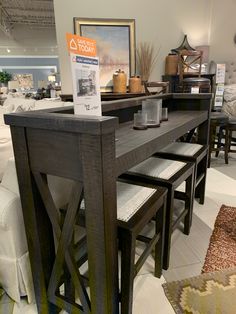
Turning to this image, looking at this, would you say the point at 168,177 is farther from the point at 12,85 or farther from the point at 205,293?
the point at 12,85

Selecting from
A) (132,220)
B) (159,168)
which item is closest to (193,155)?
(159,168)

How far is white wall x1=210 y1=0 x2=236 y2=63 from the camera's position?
4535 millimetres

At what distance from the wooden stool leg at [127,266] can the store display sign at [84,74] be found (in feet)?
Answer: 1.84

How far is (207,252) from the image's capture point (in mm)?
1747

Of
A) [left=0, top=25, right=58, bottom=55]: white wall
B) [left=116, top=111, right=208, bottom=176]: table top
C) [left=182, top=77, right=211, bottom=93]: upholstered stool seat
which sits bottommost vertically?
[left=116, top=111, right=208, bottom=176]: table top

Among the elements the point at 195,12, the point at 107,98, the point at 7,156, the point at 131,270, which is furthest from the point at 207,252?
the point at 195,12

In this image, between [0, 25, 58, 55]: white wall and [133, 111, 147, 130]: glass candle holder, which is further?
[0, 25, 58, 55]: white wall

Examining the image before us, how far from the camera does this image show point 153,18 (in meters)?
4.35

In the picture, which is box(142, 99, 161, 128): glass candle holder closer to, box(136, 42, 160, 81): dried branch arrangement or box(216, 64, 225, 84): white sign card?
box(136, 42, 160, 81): dried branch arrangement

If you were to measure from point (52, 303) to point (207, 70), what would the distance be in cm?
469

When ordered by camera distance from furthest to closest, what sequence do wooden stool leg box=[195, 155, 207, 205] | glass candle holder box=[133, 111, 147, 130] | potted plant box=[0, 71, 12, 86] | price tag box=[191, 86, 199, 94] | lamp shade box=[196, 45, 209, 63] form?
potted plant box=[0, 71, 12, 86], lamp shade box=[196, 45, 209, 63], price tag box=[191, 86, 199, 94], wooden stool leg box=[195, 155, 207, 205], glass candle holder box=[133, 111, 147, 130]

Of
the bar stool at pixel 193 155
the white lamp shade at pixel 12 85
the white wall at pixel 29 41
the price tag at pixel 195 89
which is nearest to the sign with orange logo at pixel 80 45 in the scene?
the bar stool at pixel 193 155

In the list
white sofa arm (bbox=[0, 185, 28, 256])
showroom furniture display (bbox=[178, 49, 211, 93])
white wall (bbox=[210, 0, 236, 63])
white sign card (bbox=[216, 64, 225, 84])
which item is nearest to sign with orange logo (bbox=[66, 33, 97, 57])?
white sofa arm (bbox=[0, 185, 28, 256])

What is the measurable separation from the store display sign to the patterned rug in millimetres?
1155
